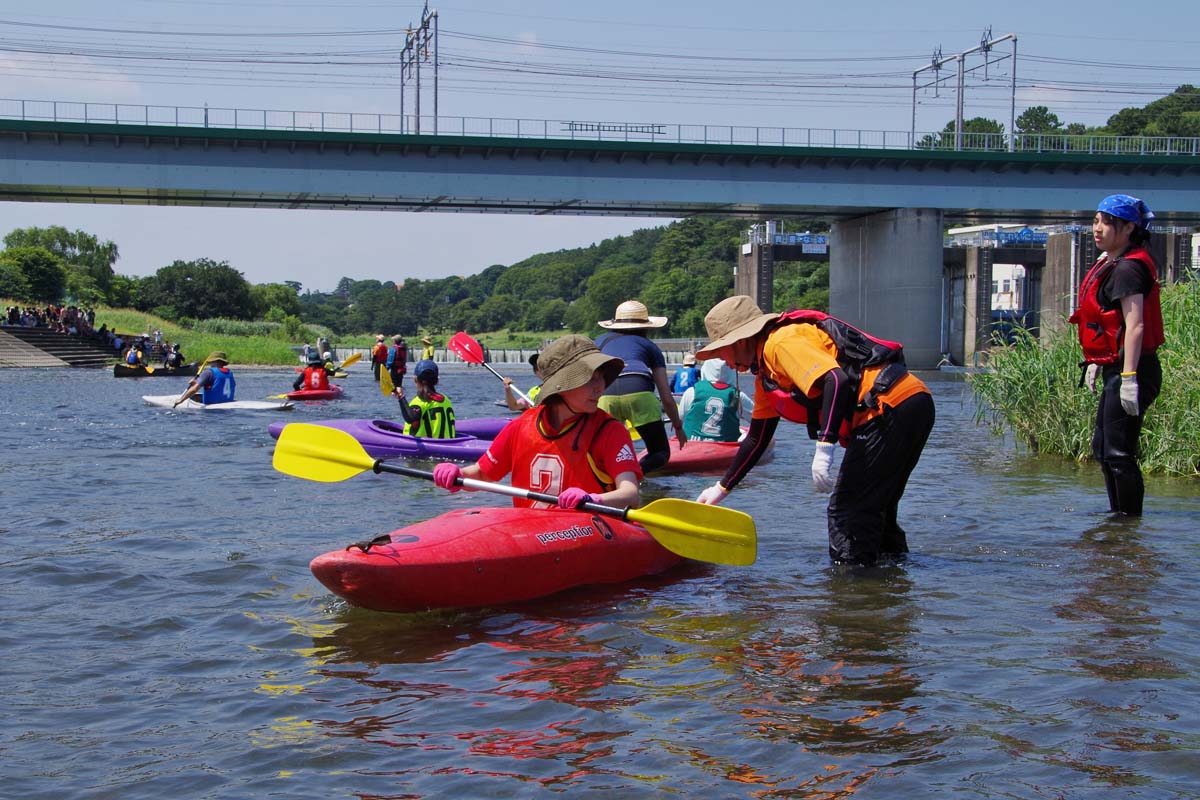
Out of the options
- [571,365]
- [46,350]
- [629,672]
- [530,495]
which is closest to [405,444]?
[530,495]

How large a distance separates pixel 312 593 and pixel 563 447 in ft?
5.17

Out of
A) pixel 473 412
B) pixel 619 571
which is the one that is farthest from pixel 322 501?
pixel 473 412

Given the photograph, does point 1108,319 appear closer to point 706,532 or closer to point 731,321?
point 731,321

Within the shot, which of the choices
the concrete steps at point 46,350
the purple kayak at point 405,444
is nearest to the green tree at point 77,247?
the concrete steps at point 46,350

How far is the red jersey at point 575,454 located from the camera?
20.2 feet

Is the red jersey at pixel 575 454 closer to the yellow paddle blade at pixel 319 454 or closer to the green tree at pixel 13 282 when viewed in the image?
the yellow paddle blade at pixel 319 454

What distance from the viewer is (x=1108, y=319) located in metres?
7.22

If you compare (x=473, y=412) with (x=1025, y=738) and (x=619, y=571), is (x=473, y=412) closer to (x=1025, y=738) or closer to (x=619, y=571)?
(x=619, y=571)

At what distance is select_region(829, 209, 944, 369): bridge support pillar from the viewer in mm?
43969

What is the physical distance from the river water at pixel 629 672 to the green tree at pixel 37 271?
62.7m

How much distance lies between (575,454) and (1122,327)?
3537mm

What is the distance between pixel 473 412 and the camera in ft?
76.5

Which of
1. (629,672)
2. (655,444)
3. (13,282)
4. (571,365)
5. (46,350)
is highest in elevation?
(13,282)

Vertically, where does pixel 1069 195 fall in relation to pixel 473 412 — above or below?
above
